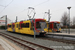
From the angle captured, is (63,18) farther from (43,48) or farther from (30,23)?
(43,48)

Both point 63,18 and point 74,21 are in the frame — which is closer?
point 63,18

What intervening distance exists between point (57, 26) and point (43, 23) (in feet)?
28.4

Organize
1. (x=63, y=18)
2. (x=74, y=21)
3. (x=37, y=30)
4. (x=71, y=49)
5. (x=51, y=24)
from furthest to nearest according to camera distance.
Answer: (x=74, y=21)
(x=63, y=18)
(x=51, y=24)
(x=37, y=30)
(x=71, y=49)

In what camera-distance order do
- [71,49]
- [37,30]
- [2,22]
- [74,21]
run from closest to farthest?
[71,49]
[37,30]
[74,21]
[2,22]

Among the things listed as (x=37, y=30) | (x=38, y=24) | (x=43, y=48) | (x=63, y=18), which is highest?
(x=63, y=18)

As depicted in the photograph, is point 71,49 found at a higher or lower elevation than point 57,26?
lower

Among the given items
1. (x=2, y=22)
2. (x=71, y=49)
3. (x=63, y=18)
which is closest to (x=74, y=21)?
(x=63, y=18)

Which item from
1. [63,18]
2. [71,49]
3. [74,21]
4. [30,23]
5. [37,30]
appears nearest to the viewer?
[71,49]

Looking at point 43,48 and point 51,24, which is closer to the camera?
point 43,48

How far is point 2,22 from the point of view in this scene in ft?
248

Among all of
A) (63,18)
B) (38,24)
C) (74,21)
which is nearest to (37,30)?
(38,24)

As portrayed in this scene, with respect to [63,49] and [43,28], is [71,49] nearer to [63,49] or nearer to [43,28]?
[63,49]

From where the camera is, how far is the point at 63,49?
7512 mm

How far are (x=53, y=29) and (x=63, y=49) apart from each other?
16.5 meters
